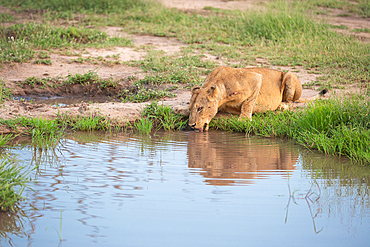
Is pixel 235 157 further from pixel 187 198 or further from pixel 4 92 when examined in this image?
pixel 4 92

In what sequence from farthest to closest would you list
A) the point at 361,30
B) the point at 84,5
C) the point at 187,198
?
the point at 84,5 → the point at 361,30 → the point at 187,198

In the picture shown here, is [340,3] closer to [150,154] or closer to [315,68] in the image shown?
[315,68]

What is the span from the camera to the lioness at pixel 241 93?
6074 mm

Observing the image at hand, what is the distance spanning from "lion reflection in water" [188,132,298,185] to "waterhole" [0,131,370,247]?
0.01 metres

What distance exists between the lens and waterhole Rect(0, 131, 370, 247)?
2.80 metres

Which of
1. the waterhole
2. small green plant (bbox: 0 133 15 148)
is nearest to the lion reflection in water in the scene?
the waterhole

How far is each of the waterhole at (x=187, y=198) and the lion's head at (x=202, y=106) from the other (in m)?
0.92

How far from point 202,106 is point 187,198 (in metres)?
2.78

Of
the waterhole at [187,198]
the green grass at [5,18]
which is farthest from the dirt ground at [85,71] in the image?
the green grass at [5,18]

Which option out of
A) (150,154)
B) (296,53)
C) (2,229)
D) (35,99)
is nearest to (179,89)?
(35,99)

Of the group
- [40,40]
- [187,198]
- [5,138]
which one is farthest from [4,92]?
[187,198]

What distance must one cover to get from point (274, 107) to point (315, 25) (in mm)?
6358

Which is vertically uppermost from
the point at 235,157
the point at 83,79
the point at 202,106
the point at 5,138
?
the point at 83,79

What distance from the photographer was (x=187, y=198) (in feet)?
11.2
